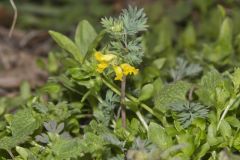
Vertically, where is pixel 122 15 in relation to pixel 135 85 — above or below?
above

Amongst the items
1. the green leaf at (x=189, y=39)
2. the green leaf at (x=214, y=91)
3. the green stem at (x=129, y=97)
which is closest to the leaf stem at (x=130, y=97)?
the green stem at (x=129, y=97)

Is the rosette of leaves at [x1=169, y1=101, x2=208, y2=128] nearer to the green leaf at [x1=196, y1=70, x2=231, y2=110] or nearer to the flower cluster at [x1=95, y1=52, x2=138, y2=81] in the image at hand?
the green leaf at [x1=196, y1=70, x2=231, y2=110]

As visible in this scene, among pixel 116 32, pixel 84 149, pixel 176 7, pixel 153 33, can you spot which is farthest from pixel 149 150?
pixel 176 7

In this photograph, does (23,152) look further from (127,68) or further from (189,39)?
(189,39)

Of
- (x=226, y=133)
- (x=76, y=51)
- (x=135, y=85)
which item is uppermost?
(x=76, y=51)

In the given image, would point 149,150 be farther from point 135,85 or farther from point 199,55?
point 199,55

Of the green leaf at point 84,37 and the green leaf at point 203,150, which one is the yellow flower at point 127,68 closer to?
the green leaf at point 203,150

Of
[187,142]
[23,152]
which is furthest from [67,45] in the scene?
[187,142]
